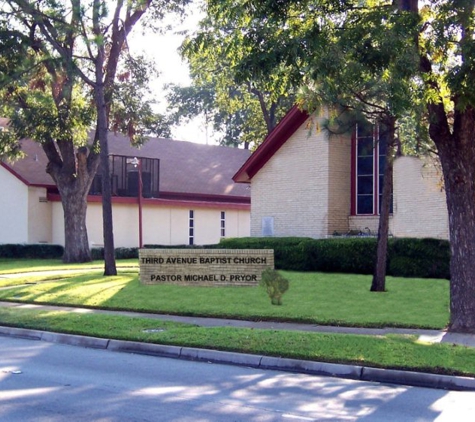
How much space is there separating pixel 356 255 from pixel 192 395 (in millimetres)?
15917

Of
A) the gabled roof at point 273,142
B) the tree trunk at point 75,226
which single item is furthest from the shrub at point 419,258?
the tree trunk at point 75,226

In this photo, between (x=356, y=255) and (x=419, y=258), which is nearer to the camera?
(x=419, y=258)

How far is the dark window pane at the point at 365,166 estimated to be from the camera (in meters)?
28.7

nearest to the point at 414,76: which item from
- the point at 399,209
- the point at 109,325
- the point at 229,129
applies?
the point at 109,325

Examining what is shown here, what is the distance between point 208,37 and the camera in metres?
16.1

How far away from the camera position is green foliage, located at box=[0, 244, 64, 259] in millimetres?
38250

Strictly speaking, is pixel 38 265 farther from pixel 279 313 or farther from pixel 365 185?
pixel 279 313

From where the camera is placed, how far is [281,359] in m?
11.9

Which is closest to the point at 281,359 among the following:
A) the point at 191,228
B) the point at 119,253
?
the point at 119,253

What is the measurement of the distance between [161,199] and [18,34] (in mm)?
17857

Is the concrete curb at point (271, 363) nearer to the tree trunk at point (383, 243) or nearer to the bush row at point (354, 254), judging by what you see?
the tree trunk at point (383, 243)

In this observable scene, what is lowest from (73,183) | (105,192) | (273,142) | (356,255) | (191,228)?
(356,255)

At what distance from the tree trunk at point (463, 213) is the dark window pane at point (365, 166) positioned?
1461 centimetres

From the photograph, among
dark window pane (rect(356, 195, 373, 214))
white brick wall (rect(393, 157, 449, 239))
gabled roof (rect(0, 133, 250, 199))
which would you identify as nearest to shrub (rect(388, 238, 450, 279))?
white brick wall (rect(393, 157, 449, 239))
